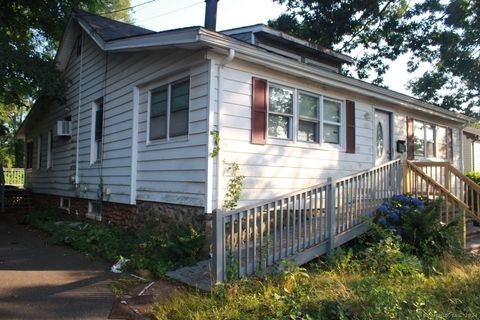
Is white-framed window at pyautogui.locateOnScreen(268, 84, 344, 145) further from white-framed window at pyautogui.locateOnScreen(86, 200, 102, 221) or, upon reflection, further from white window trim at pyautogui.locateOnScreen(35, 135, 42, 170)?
white window trim at pyautogui.locateOnScreen(35, 135, 42, 170)

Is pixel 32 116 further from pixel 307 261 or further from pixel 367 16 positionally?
pixel 367 16

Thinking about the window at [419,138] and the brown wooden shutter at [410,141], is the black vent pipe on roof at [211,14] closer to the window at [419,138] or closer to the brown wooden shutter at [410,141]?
the brown wooden shutter at [410,141]

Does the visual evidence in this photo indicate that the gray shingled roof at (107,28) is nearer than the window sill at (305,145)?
No

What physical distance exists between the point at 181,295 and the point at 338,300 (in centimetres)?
188

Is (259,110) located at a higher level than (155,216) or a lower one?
higher

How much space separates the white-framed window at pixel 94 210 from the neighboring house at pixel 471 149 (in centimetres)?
2045

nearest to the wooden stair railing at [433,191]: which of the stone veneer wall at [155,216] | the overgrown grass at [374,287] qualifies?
→ the overgrown grass at [374,287]

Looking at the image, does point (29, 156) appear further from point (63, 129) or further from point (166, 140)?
point (166, 140)

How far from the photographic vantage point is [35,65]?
12508 millimetres

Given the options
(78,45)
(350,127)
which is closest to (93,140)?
(78,45)

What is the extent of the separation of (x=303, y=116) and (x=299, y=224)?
321cm

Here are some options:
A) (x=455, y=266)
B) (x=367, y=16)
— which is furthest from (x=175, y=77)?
(x=367, y=16)

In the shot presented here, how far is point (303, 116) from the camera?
859 cm

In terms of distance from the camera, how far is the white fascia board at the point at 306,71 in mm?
6578
